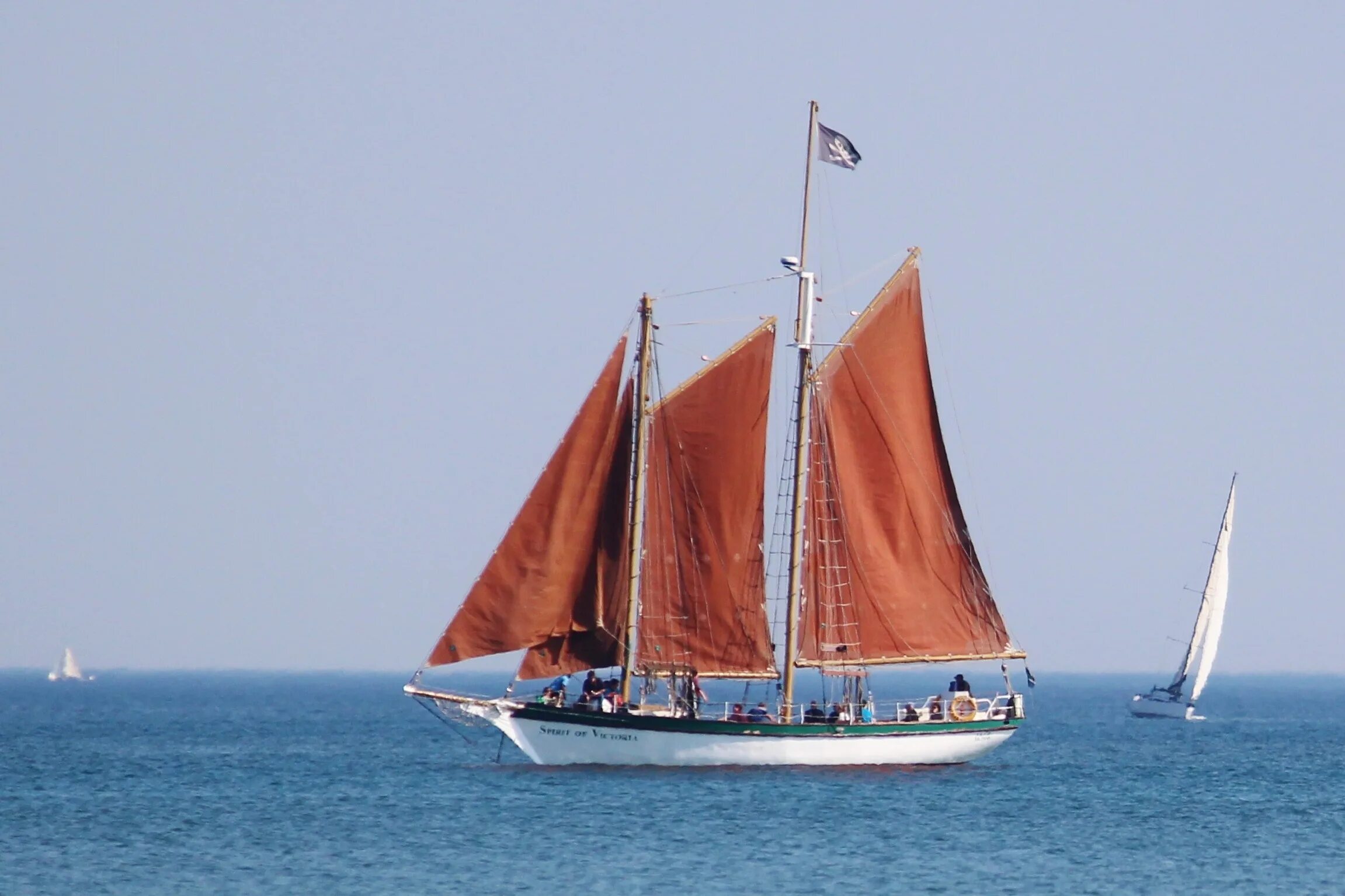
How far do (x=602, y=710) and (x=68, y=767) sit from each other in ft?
83.5

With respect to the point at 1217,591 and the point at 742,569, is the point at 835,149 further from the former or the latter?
the point at 1217,591

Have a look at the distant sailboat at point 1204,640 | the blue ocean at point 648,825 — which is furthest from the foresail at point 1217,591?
the blue ocean at point 648,825

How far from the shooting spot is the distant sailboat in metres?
130

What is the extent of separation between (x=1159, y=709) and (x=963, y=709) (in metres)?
67.3

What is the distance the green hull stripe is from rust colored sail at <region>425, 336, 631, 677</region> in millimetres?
1456

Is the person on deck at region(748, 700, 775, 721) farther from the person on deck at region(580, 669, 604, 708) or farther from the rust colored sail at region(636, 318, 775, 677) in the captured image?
the person on deck at region(580, 669, 604, 708)

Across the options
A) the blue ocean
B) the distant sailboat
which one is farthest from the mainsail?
the blue ocean

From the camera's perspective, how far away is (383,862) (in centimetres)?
4941

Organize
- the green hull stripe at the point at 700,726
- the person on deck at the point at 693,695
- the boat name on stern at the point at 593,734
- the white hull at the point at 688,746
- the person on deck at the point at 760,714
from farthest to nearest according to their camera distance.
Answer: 1. the person on deck at the point at 760,714
2. the person on deck at the point at 693,695
3. the white hull at the point at 688,746
4. the boat name on stern at the point at 593,734
5. the green hull stripe at the point at 700,726

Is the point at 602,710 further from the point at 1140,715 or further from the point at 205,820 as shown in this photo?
the point at 1140,715

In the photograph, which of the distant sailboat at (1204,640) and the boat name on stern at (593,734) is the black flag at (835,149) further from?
the distant sailboat at (1204,640)

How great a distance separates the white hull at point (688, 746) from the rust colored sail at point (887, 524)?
9.40ft

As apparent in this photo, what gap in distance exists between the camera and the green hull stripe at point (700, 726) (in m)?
64.9

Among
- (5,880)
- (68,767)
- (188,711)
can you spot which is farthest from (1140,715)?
(5,880)
